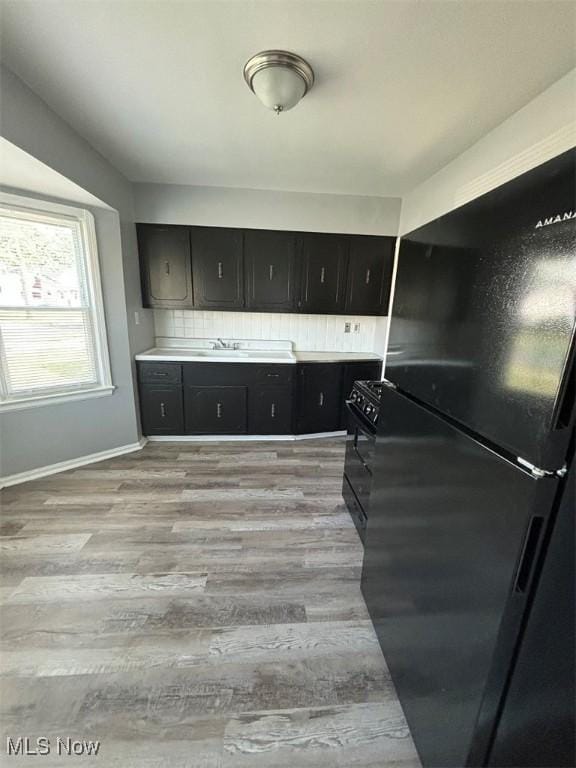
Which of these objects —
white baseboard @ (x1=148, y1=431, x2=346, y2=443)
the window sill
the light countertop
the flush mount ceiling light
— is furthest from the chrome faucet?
the flush mount ceiling light

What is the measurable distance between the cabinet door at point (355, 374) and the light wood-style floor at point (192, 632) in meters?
1.36

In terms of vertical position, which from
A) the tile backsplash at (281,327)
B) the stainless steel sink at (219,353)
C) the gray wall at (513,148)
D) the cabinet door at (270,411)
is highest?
the gray wall at (513,148)

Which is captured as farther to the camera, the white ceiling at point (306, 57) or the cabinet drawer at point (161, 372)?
the cabinet drawer at point (161, 372)

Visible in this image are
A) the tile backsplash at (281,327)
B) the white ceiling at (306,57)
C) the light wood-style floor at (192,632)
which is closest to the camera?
the light wood-style floor at (192,632)

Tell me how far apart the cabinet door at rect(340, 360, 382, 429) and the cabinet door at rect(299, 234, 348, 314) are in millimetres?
705

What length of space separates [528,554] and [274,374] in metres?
2.81

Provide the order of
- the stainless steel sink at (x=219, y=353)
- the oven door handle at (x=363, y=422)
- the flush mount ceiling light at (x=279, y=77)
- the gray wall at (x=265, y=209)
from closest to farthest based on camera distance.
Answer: the flush mount ceiling light at (x=279, y=77) → the oven door handle at (x=363, y=422) → the gray wall at (x=265, y=209) → the stainless steel sink at (x=219, y=353)

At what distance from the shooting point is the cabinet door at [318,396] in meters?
3.39

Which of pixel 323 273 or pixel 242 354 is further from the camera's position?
pixel 242 354

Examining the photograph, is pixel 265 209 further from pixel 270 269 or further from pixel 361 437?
pixel 361 437

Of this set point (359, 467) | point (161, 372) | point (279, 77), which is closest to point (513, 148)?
point (279, 77)

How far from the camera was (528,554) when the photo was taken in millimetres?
625

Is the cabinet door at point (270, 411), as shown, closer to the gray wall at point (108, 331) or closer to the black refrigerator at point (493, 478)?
the gray wall at point (108, 331)

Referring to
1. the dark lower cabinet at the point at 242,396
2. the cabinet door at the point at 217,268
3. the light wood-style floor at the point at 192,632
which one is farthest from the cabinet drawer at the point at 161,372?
the light wood-style floor at the point at 192,632
